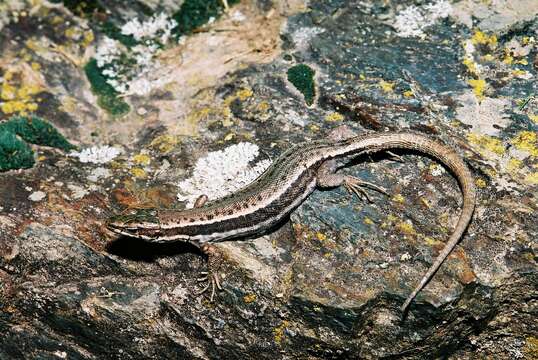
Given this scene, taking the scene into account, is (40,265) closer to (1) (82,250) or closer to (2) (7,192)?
(1) (82,250)

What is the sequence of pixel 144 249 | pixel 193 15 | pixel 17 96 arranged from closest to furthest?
pixel 144 249 < pixel 17 96 < pixel 193 15

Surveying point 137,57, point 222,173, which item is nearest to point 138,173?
point 222,173

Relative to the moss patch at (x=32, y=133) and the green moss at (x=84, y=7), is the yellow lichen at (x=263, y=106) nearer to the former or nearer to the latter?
the moss patch at (x=32, y=133)

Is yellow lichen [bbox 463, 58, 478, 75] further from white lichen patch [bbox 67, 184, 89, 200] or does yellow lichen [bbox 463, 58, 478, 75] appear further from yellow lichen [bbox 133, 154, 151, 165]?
white lichen patch [bbox 67, 184, 89, 200]

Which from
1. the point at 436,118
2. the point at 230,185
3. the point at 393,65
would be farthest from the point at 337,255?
the point at 393,65

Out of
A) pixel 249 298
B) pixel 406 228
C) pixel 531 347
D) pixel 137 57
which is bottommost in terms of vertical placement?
pixel 249 298

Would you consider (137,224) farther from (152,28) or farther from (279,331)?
(152,28)

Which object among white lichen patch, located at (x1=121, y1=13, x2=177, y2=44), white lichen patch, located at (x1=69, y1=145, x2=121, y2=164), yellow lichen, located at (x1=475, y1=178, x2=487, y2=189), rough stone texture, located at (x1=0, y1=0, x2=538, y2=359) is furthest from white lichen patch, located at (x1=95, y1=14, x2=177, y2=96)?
yellow lichen, located at (x1=475, y1=178, x2=487, y2=189)
